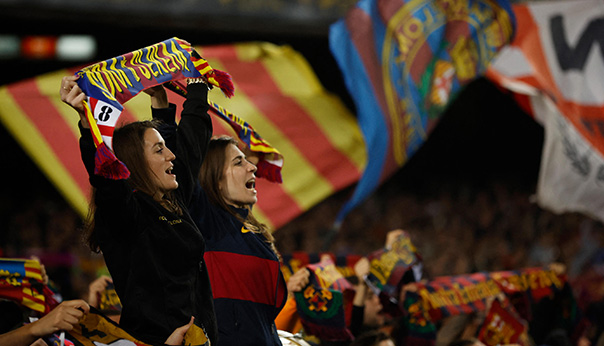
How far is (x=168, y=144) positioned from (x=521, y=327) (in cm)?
225

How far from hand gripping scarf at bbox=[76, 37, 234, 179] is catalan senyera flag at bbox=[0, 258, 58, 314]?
2.86ft

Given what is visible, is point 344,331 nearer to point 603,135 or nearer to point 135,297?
point 135,297

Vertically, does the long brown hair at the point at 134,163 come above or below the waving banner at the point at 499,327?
above

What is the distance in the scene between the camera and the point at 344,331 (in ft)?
9.71

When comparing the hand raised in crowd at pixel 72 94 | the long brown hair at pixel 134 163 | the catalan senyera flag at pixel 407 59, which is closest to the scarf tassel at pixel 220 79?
Result: the long brown hair at pixel 134 163

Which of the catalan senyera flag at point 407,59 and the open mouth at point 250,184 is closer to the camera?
the open mouth at point 250,184

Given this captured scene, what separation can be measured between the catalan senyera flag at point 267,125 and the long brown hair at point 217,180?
1901 millimetres

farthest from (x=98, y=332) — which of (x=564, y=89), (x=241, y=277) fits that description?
(x=564, y=89)

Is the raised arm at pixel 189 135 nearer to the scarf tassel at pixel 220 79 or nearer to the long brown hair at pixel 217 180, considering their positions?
the scarf tassel at pixel 220 79

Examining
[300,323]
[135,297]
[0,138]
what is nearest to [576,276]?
[300,323]

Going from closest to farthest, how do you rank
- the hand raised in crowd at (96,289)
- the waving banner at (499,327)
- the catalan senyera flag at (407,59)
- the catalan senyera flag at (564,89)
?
the hand raised in crowd at (96,289) < the waving banner at (499,327) < the catalan senyera flag at (407,59) < the catalan senyera flag at (564,89)

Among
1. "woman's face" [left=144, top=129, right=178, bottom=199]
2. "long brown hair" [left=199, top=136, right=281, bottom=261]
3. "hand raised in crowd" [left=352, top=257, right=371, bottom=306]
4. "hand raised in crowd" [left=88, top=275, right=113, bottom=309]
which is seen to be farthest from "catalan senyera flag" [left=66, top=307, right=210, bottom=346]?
"hand raised in crowd" [left=352, top=257, right=371, bottom=306]

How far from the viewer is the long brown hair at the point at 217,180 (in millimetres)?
2480

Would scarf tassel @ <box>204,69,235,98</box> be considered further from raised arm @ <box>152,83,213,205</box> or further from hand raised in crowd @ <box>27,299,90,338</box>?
hand raised in crowd @ <box>27,299,90,338</box>
